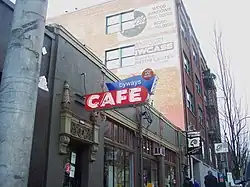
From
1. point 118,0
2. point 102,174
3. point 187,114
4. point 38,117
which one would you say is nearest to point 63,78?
point 38,117

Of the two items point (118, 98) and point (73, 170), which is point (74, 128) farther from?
point (118, 98)

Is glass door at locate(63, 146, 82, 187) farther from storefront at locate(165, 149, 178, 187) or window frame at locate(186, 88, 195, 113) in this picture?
window frame at locate(186, 88, 195, 113)

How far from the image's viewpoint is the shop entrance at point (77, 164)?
323 inches

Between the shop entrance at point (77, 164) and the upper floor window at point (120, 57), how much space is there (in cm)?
1514

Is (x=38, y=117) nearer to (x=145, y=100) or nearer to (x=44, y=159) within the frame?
(x=44, y=159)

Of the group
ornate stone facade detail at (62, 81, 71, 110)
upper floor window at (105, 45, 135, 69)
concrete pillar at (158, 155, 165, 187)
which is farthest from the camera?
upper floor window at (105, 45, 135, 69)

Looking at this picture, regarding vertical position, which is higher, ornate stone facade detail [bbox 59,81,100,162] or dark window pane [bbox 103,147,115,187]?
ornate stone facade detail [bbox 59,81,100,162]

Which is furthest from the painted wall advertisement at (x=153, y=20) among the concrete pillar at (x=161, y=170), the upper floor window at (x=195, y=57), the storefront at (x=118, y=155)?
the storefront at (x=118, y=155)

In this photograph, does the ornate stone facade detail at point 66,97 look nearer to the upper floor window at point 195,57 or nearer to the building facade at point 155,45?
the building facade at point 155,45

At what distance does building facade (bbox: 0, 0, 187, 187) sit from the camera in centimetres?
697

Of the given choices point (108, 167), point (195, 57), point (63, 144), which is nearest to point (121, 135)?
point (108, 167)

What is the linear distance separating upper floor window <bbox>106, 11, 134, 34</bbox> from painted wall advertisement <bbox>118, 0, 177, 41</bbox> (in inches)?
15.1

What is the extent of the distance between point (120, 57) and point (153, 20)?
383 cm

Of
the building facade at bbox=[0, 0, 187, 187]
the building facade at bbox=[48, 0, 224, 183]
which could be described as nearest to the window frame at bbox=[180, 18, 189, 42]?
the building facade at bbox=[48, 0, 224, 183]
